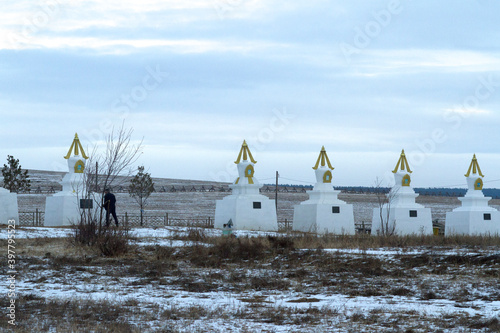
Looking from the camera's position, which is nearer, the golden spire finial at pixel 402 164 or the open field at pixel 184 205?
the golden spire finial at pixel 402 164

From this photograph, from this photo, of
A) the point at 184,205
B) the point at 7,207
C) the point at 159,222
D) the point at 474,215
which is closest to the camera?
the point at 7,207

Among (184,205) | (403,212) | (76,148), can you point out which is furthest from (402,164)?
(184,205)

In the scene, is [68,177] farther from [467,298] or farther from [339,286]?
[467,298]

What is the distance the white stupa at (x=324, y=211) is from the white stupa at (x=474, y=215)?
5468mm

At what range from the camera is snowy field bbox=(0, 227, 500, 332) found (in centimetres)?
950

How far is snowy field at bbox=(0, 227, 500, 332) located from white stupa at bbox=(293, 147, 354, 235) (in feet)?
37.9

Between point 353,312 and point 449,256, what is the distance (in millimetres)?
6649

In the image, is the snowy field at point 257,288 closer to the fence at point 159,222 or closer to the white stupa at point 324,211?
the white stupa at point 324,211

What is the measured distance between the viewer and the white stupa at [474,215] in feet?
108

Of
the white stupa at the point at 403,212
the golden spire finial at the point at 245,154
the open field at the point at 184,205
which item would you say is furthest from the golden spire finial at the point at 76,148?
the open field at the point at 184,205

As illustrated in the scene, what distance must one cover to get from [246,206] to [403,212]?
7.92 meters

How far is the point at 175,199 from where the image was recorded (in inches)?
3110

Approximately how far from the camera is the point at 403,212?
3231 cm

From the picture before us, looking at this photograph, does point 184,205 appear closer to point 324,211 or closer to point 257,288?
point 324,211
